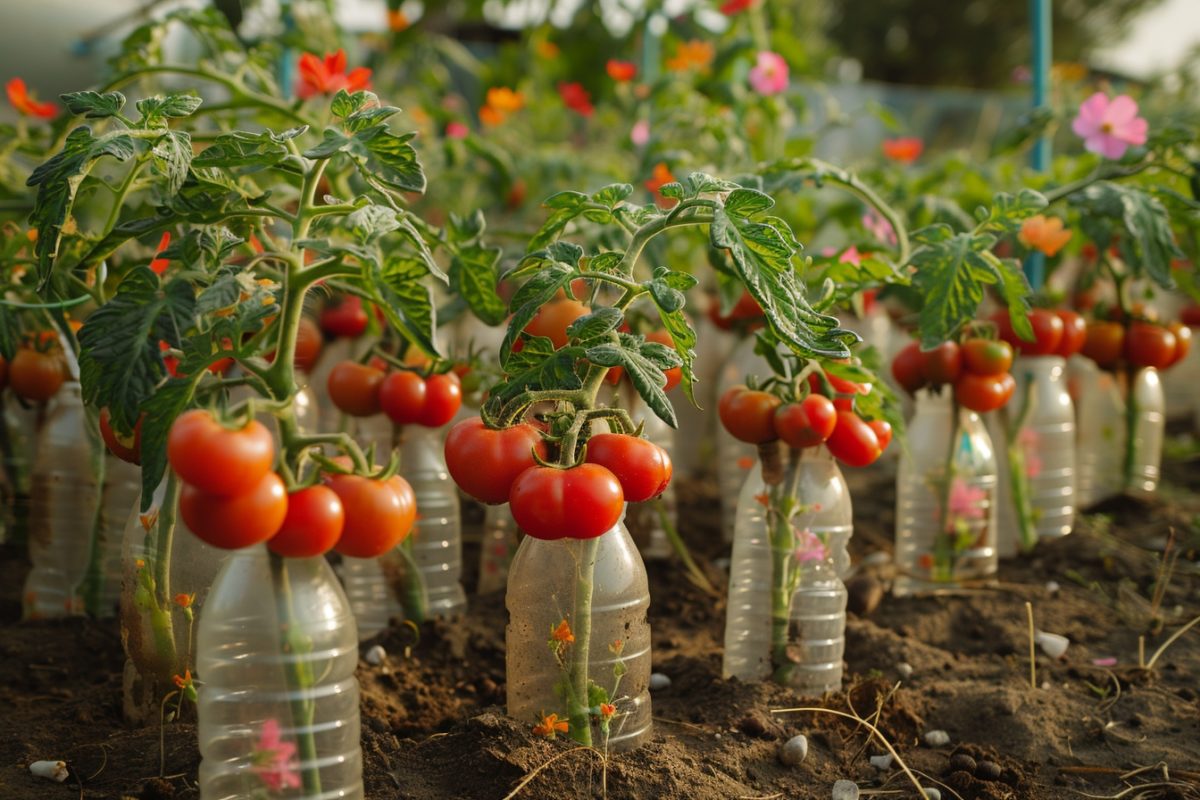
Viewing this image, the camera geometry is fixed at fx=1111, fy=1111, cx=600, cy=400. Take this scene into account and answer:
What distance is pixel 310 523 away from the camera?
127cm

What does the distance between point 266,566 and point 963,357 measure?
1.55 m

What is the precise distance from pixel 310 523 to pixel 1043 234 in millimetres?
1900

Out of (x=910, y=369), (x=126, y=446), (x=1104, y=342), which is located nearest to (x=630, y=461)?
(x=126, y=446)

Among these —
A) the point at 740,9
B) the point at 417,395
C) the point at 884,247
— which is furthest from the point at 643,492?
the point at 740,9

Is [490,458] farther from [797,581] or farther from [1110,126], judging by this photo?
[1110,126]

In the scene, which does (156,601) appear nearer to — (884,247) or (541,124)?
(884,247)

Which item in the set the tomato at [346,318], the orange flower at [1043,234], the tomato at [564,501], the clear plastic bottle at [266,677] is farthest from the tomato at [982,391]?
the clear plastic bottle at [266,677]

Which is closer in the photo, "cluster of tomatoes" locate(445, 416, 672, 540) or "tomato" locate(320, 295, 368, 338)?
"cluster of tomatoes" locate(445, 416, 672, 540)

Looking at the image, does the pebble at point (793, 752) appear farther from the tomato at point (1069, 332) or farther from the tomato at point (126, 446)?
the tomato at point (1069, 332)

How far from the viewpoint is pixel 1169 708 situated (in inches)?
79.3

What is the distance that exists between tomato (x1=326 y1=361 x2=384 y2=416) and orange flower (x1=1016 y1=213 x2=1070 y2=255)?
58.3 inches

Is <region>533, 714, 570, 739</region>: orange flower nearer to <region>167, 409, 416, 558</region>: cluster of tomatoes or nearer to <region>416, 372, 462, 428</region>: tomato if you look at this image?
<region>167, 409, 416, 558</region>: cluster of tomatoes

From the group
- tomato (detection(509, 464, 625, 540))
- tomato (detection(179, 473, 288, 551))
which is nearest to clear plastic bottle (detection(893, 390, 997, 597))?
tomato (detection(509, 464, 625, 540))

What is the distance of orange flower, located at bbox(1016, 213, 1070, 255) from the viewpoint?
2.51 m
